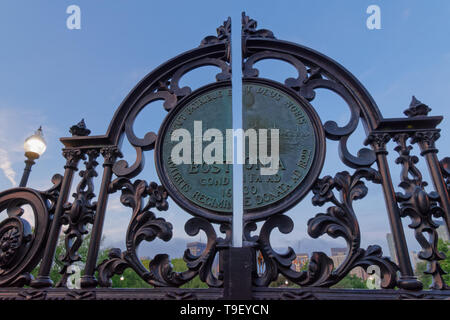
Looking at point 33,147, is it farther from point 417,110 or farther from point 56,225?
point 417,110

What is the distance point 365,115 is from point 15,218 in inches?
188

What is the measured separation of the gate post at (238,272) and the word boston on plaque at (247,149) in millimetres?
454

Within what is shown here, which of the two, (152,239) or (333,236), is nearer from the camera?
(333,236)

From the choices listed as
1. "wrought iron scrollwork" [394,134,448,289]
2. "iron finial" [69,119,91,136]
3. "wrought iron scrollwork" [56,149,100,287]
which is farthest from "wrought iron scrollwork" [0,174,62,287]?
"wrought iron scrollwork" [394,134,448,289]

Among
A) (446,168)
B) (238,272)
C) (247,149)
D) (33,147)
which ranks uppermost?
(33,147)

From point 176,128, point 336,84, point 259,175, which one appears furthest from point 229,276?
point 336,84

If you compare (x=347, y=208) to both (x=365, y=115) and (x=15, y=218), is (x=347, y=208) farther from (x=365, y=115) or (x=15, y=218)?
(x=15, y=218)

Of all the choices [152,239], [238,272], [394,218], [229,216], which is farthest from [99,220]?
[394,218]

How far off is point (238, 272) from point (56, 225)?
2408mm

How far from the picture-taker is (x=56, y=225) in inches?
150

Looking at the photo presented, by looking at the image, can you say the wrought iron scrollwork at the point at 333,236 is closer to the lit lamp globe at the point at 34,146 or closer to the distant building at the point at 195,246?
the distant building at the point at 195,246

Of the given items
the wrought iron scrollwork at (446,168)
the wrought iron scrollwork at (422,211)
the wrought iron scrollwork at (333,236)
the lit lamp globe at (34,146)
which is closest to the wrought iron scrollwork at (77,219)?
the wrought iron scrollwork at (333,236)

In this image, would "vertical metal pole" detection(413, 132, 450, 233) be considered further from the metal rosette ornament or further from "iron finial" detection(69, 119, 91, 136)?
the metal rosette ornament
